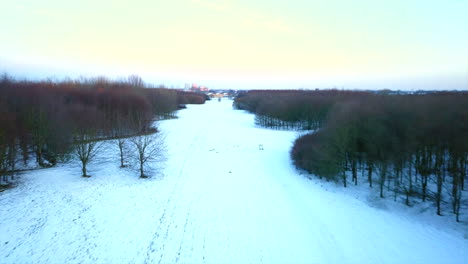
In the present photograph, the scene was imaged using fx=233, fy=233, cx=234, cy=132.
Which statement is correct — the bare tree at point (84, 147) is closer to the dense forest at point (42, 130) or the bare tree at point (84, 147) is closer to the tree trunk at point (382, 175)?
the dense forest at point (42, 130)

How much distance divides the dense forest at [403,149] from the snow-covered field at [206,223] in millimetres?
1572

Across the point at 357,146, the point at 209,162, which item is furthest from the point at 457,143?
the point at 209,162

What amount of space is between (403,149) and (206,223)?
1181 centimetres

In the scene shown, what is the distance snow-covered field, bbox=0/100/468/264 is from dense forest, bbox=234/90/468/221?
1.57 metres

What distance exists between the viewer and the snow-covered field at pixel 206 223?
956 centimetres

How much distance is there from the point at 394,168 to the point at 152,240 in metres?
14.4

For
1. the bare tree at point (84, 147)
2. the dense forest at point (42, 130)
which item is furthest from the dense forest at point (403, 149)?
the bare tree at point (84, 147)

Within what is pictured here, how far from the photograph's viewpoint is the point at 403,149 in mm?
13328

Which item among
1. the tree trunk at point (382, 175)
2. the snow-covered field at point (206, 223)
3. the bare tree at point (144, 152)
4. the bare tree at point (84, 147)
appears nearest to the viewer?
the snow-covered field at point (206, 223)

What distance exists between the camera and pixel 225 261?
9305 mm

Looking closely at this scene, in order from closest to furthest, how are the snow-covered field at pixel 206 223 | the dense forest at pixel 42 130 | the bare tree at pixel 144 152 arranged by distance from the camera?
1. the snow-covered field at pixel 206 223
2. the dense forest at pixel 42 130
3. the bare tree at pixel 144 152

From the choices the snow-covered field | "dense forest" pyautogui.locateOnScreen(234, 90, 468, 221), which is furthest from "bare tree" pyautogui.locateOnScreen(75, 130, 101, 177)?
"dense forest" pyautogui.locateOnScreen(234, 90, 468, 221)

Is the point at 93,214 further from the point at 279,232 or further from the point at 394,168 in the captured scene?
the point at 394,168

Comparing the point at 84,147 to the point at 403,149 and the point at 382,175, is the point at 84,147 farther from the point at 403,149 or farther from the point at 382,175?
the point at 403,149
